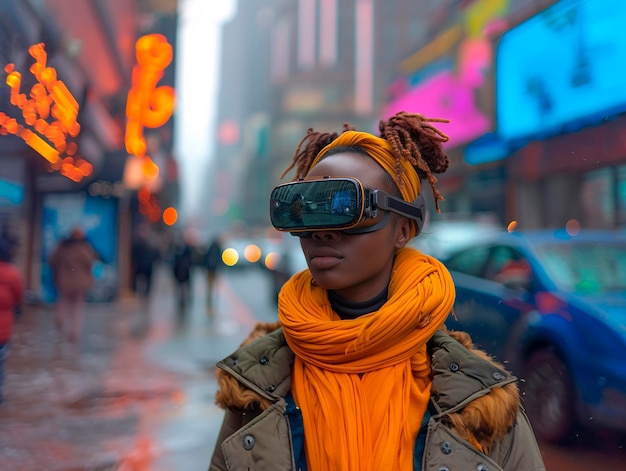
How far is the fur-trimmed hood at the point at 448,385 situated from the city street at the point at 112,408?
1.09 m

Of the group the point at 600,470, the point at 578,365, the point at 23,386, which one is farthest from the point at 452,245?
the point at 23,386

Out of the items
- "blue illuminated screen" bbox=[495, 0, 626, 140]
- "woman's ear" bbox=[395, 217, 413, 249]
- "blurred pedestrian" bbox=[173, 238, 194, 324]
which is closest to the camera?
"woman's ear" bbox=[395, 217, 413, 249]

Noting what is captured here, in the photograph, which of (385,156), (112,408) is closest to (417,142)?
(385,156)

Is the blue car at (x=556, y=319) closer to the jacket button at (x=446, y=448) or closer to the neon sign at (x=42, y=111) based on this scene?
the jacket button at (x=446, y=448)

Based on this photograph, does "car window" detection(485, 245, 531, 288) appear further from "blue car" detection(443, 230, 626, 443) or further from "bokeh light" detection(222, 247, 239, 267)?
"bokeh light" detection(222, 247, 239, 267)

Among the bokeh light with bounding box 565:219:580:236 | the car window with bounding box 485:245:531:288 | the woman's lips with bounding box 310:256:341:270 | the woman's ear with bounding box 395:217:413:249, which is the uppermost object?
the bokeh light with bounding box 565:219:580:236

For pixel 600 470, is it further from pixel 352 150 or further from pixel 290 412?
pixel 352 150

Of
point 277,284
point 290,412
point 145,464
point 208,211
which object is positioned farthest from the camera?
point 208,211

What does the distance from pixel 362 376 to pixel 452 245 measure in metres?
3.63

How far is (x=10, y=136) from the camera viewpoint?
2381mm

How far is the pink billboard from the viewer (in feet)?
9.79

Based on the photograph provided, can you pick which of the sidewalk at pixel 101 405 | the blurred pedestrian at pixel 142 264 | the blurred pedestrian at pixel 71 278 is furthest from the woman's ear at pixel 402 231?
the blurred pedestrian at pixel 142 264

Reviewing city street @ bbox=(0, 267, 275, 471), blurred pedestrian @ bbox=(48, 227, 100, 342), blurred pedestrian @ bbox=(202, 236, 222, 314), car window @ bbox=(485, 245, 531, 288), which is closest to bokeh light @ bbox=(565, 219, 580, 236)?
car window @ bbox=(485, 245, 531, 288)

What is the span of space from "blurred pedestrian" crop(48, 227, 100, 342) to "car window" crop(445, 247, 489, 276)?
2.73m
